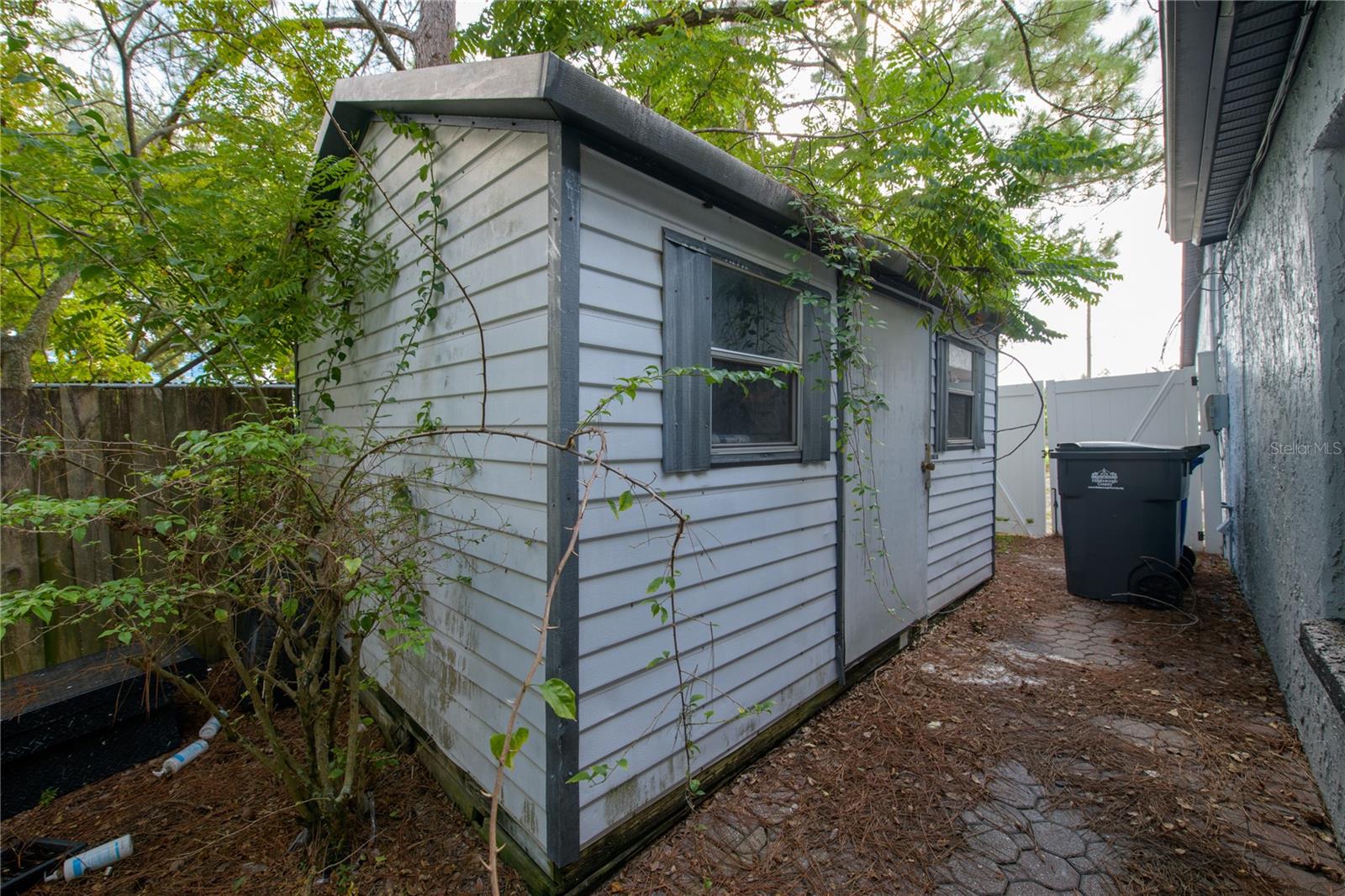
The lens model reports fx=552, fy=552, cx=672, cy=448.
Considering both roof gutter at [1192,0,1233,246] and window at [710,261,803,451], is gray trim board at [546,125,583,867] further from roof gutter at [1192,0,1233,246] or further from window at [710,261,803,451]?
roof gutter at [1192,0,1233,246]

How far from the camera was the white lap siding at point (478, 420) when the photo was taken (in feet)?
6.69

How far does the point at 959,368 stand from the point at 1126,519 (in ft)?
6.21

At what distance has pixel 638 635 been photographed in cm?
220

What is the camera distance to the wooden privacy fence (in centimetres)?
325

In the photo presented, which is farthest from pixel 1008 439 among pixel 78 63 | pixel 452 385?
pixel 78 63

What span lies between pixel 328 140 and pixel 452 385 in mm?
2192

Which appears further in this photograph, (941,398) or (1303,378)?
(941,398)

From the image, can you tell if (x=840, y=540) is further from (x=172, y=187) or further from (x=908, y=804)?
(x=172, y=187)

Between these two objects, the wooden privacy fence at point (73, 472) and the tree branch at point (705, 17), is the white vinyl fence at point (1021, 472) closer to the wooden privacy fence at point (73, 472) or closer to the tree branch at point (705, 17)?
the tree branch at point (705, 17)

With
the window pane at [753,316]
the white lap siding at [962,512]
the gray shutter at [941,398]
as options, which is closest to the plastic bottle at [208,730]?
the window pane at [753,316]

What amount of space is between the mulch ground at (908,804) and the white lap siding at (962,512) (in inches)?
45.3

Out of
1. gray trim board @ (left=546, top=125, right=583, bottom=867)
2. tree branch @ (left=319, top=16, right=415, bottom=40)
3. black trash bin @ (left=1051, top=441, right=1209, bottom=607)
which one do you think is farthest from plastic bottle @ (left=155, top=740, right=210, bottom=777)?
black trash bin @ (left=1051, top=441, right=1209, bottom=607)

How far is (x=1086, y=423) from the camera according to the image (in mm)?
7516

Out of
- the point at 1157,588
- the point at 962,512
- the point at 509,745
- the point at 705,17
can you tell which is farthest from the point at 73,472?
the point at 1157,588
